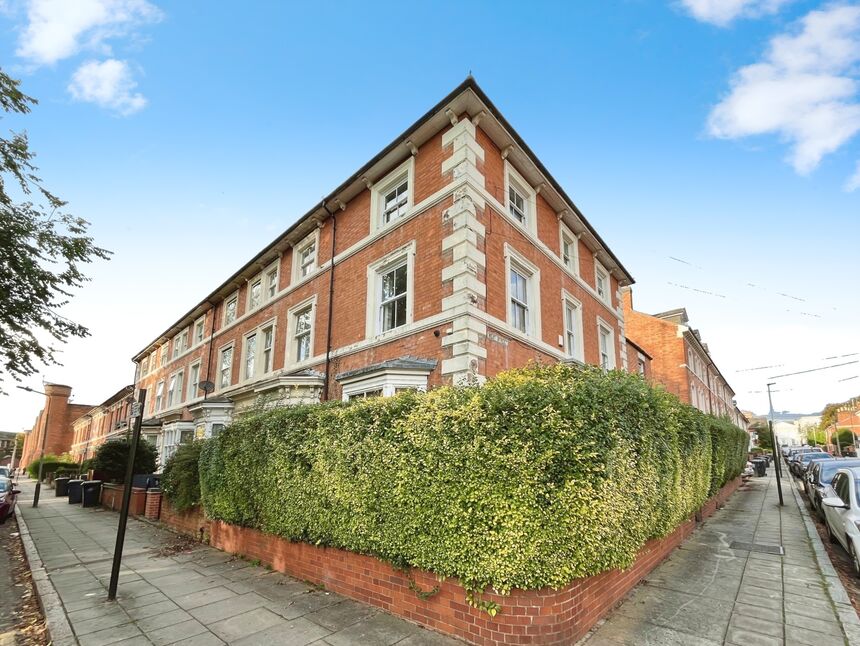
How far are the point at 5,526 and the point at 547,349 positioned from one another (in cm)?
1703

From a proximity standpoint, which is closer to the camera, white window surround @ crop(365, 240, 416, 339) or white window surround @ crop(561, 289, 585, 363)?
white window surround @ crop(365, 240, 416, 339)

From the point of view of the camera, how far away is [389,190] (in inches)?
500

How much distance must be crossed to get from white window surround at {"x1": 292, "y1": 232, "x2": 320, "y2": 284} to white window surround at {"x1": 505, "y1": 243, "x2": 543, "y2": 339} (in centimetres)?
653

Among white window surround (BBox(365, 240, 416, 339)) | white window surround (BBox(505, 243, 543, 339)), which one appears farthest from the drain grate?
white window surround (BBox(365, 240, 416, 339))

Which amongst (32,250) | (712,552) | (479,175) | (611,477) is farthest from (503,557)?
(32,250)

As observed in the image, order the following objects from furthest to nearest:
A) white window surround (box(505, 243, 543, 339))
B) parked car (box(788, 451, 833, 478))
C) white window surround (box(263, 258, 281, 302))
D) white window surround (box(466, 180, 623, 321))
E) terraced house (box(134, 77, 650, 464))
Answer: parked car (box(788, 451, 833, 478)) < white window surround (box(263, 258, 281, 302)) < white window surround (box(505, 243, 543, 339)) < white window surround (box(466, 180, 623, 321)) < terraced house (box(134, 77, 650, 464))

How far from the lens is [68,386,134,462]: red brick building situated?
118 ft

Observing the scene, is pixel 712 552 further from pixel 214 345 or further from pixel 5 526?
pixel 214 345

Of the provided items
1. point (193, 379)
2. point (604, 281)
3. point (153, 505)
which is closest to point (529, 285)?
point (604, 281)

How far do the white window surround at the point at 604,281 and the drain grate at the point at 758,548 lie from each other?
9731 mm

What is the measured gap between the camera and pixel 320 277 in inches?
567

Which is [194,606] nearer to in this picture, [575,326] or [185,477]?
[185,477]

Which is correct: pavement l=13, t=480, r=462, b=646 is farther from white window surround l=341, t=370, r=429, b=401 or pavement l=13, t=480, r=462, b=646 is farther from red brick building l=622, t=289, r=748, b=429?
red brick building l=622, t=289, r=748, b=429

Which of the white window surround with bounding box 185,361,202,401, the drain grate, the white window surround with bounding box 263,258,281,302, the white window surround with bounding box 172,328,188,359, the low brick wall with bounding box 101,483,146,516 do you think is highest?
the white window surround with bounding box 263,258,281,302
